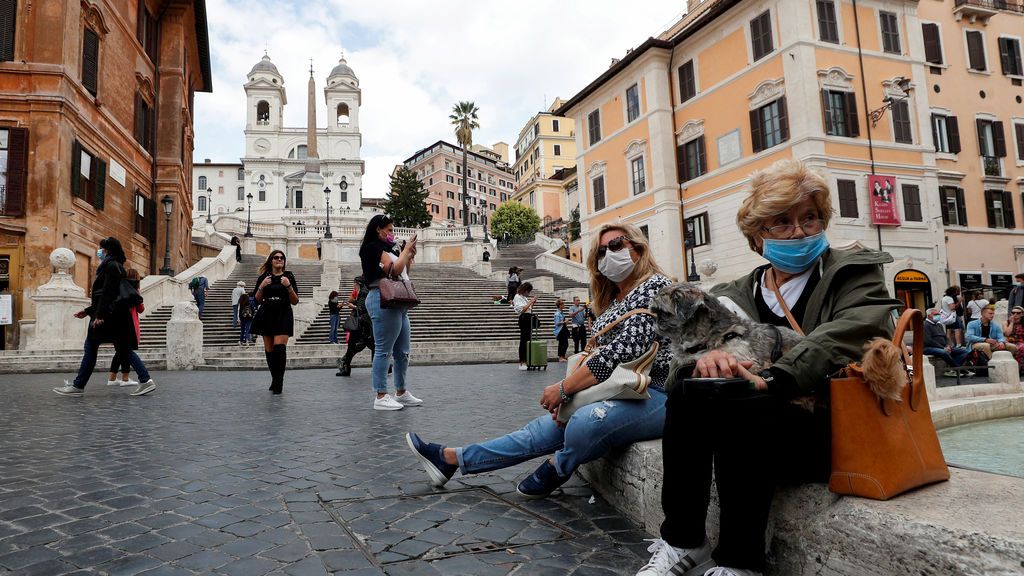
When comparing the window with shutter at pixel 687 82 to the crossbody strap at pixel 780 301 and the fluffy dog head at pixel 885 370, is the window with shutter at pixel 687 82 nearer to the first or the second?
the crossbody strap at pixel 780 301

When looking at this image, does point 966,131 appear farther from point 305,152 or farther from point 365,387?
point 305,152

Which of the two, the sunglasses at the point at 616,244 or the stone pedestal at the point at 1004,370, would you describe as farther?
the stone pedestal at the point at 1004,370

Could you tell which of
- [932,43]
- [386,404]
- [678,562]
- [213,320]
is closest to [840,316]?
[678,562]

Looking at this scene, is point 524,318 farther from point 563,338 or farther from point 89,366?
point 89,366

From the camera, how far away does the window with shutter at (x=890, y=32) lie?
79.2 ft

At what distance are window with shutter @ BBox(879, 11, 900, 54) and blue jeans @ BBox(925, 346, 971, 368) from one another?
720 inches

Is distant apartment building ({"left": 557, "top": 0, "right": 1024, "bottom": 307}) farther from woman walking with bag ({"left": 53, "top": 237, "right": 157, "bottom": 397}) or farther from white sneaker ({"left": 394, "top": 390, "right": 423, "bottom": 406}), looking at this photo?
woman walking with bag ({"left": 53, "top": 237, "right": 157, "bottom": 397})

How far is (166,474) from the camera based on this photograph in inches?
149

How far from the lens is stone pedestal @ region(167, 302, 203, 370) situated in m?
13.5

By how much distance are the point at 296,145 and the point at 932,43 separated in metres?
73.4

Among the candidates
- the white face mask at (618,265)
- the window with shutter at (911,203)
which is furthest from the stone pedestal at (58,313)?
the window with shutter at (911,203)

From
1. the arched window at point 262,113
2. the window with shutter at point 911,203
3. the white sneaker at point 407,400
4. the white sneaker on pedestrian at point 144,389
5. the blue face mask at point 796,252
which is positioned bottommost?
the white sneaker at point 407,400

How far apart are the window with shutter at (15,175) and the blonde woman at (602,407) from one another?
19309mm

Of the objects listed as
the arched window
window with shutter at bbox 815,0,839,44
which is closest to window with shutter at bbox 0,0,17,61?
window with shutter at bbox 815,0,839,44
